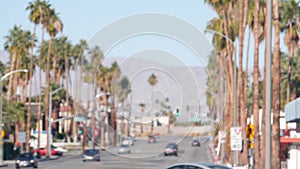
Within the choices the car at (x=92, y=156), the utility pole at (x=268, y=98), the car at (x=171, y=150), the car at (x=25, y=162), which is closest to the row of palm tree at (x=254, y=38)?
the car at (x=171, y=150)

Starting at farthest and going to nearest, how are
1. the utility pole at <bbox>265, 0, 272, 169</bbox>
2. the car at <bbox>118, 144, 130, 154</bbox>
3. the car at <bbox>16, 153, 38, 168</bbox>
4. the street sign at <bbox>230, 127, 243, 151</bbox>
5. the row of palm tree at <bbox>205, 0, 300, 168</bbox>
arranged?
the car at <bbox>16, 153, 38, 168</bbox> → the car at <bbox>118, 144, 130, 154</bbox> → the row of palm tree at <bbox>205, 0, 300, 168</bbox> → the street sign at <bbox>230, 127, 243, 151</bbox> → the utility pole at <bbox>265, 0, 272, 169</bbox>

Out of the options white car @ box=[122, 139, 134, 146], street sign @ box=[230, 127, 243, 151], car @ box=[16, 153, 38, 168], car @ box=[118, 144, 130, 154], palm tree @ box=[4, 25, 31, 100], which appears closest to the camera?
street sign @ box=[230, 127, 243, 151]

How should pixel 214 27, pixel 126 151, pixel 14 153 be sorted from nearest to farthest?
1. pixel 126 151
2. pixel 214 27
3. pixel 14 153

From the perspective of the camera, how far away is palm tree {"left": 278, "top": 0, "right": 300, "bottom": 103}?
8244cm

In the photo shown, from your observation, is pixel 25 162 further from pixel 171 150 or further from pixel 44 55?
pixel 44 55

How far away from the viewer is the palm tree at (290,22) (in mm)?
82438

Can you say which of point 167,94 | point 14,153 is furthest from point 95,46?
point 14,153

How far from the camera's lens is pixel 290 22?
3307 inches

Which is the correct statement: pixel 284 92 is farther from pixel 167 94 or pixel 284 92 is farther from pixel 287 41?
pixel 167 94

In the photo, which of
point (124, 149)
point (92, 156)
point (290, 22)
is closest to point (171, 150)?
point (92, 156)

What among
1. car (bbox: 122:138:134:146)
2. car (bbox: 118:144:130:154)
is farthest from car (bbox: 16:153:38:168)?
car (bbox: 122:138:134:146)

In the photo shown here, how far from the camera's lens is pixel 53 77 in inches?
5433

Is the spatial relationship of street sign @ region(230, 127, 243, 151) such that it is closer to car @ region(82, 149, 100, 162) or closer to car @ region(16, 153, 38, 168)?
car @ region(16, 153, 38, 168)

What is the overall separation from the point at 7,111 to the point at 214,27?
33.1m
